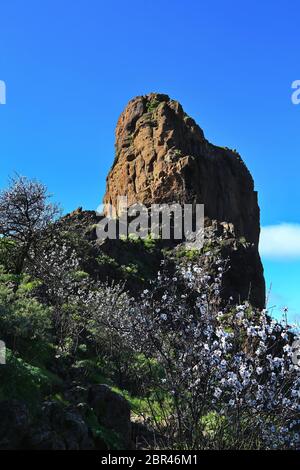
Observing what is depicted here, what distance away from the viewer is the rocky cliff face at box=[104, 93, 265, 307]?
59906 millimetres

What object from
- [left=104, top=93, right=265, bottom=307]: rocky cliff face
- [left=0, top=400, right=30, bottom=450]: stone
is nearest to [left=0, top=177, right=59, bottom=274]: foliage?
[left=0, top=400, right=30, bottom=450]: stone

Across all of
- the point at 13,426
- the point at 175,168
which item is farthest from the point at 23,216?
the point at 175,168

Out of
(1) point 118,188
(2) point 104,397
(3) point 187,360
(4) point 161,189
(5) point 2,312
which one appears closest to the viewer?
(3) point 187,360

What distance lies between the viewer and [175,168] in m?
60.2

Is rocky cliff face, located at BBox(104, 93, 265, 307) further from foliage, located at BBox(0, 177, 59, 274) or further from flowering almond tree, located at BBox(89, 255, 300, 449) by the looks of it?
flowering almond tree, located at BBox(89, 255, 300, 449)

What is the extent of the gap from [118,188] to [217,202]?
1489 centimetres

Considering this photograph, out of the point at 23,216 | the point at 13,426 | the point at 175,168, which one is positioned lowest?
the point at 13,426

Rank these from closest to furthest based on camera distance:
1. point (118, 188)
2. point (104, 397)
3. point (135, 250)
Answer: point (104, 397) < point (135, 250) < point (118, 188)

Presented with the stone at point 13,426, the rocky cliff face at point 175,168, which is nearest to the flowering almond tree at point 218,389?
the stone at point 13,426

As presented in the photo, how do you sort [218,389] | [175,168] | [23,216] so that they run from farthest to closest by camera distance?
[175,168]
[23,216]
[218,389]

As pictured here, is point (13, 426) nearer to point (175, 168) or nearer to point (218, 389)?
point (218, 389)

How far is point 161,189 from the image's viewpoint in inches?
2329

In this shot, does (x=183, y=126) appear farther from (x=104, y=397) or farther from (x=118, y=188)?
(x=104, y=397)
